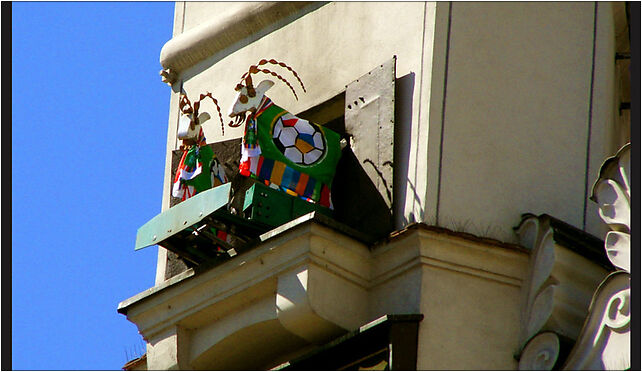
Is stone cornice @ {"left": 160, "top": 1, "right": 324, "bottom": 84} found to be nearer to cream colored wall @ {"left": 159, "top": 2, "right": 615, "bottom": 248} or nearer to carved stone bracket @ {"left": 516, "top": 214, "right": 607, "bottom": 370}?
cream colored wall @ {"left": 159, "top": 2, "right": 615, "bottom": 248}

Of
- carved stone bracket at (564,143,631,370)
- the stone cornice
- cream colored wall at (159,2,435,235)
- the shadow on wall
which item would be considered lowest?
carved stone bracket at (564,143,631,370)

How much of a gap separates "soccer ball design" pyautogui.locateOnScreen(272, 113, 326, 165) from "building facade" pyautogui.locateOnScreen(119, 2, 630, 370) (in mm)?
254

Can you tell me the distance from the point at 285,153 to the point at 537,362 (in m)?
2.74

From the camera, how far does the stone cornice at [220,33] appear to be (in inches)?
727

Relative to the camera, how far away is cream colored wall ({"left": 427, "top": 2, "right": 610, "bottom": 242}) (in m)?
16.4

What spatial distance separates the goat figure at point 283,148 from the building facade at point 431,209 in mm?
205

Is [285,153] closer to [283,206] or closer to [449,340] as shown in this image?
[283,206]

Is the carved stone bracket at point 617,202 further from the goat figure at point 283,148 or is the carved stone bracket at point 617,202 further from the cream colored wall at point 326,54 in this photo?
the goat figure at point 283,148

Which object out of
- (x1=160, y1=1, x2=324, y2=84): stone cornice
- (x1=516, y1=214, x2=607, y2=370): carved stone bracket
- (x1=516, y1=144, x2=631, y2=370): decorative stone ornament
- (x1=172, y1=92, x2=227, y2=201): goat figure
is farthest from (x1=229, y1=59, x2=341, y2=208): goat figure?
(x1=516, y1=214, x2=607, y2=370): carved stone bracket

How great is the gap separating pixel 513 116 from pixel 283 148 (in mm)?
1727

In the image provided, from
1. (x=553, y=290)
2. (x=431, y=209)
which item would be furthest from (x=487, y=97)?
(x=553, y=290)

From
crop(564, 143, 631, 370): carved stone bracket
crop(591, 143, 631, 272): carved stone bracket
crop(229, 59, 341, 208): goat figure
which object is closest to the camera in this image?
crop(564, 143, 631, 370): carved stone bracket

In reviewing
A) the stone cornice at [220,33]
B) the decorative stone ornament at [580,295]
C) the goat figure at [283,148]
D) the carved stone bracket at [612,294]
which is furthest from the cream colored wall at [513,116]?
the stone cornice at [220,33]

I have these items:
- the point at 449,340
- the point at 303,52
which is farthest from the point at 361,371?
the point at 303,52
